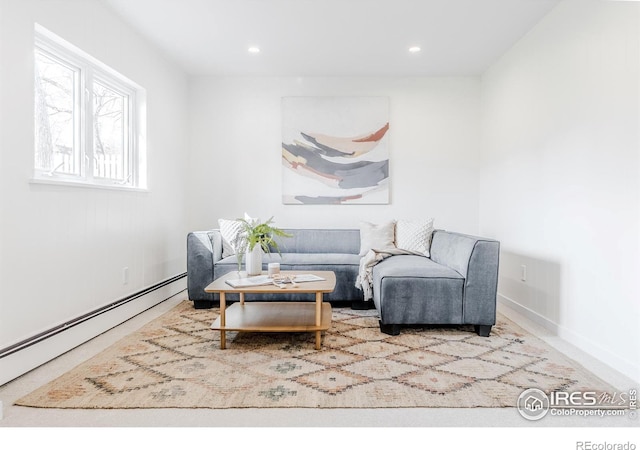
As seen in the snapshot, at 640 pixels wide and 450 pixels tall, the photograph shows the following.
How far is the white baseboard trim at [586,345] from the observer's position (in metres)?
2.17

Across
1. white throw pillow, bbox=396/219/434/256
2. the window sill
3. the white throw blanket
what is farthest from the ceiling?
the white throw blanket

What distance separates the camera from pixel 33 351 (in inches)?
88.4

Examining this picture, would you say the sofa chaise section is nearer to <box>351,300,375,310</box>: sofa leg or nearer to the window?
<box>351,300,375,310</box>: sofa leg

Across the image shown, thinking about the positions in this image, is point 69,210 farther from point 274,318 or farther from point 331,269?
point 331,269

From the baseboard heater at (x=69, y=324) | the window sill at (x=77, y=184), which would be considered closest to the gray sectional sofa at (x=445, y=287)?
the baseboard heater at (x=69, y=324)

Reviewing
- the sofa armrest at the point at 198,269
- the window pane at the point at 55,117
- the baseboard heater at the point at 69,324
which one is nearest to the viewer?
the baseboard heater at the point at 69,324

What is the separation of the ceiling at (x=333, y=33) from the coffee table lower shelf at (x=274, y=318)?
232cm

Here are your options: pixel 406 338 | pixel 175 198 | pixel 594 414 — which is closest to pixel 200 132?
pixel 175 198

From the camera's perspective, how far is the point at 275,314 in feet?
9.28

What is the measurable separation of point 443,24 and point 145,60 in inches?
107

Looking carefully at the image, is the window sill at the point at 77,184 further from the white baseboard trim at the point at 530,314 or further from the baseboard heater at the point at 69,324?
the white baseboard trim at the point at 530,314

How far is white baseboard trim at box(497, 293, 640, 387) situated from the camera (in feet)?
7.11
